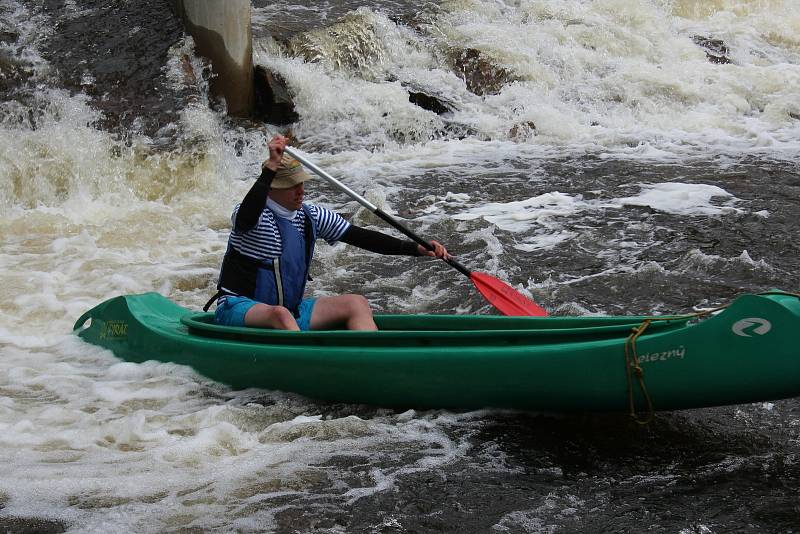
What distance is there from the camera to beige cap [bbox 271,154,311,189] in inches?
161

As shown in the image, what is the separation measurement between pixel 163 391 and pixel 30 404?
57 centimetres

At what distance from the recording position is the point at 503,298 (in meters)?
4.80

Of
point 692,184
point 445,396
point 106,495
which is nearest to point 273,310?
point 445,396

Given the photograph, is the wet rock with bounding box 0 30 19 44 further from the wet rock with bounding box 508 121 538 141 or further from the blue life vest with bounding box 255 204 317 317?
the blue life vest with bounding box 255 204 317 317

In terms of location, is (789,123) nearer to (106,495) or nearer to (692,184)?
(692,184)

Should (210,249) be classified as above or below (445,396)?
below

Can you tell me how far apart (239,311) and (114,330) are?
1006mm

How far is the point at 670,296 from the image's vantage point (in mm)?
5664

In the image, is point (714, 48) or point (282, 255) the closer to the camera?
point (282, 255)

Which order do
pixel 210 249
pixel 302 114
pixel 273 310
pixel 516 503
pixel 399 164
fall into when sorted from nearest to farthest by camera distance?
pixel 516 503 → pixel 273 310 → pixel 210 249 → pixel 399 164 → pixel 302 114

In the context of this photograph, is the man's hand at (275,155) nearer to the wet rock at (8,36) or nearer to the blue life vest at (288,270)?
the blue life vest at (288,270)

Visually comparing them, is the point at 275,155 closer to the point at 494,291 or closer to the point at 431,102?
the point at 494,291

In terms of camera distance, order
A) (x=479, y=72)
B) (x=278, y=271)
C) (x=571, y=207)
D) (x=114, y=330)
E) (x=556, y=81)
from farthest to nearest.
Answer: (x=556, y=81) < (x=479, y=72) < (x=571, y=207) < (x=114, y=330) < (x=278, y=271)

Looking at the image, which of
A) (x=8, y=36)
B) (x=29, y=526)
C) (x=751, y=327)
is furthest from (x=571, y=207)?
(x=8, y=36)
